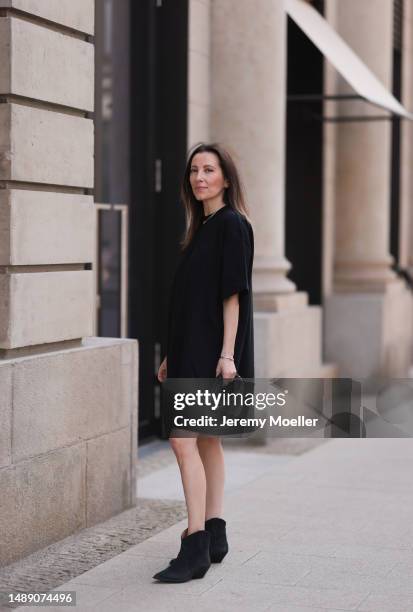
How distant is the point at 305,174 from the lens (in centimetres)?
1329

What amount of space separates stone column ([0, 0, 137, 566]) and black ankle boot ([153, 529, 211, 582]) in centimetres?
91

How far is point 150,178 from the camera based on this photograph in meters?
9.73

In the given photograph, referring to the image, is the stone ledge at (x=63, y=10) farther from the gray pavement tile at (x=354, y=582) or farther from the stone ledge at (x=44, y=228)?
the gray pavement tile at (x=354, y=582)

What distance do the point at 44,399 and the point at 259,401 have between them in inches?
48.1

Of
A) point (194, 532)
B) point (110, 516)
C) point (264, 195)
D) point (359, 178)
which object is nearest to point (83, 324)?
point (110, 516)

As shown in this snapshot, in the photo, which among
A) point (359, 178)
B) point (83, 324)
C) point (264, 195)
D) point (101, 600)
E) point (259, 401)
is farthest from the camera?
point (359, 178)

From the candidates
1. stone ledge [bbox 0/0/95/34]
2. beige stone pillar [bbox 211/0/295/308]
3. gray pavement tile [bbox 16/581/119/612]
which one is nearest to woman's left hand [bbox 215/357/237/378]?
gray pavement tile [bbox 16/581/119/612]

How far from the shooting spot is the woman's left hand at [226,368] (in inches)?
212

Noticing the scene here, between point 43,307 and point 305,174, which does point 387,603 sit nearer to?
point 43,307

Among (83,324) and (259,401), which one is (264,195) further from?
(259,401)

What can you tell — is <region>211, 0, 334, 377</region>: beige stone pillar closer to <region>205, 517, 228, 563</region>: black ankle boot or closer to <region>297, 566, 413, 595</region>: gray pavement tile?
<region>205, 517, 228, 563</region>: black ankle boot

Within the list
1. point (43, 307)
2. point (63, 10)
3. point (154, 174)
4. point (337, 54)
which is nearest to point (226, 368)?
point (43, 307)

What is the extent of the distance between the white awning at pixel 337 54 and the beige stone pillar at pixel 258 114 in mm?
786

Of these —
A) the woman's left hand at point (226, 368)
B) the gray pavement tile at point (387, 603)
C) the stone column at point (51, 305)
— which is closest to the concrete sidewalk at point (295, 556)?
the gray pavement tile at point (387, 603)
